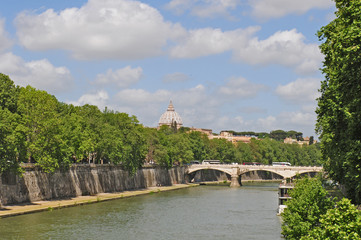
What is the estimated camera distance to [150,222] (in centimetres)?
5859

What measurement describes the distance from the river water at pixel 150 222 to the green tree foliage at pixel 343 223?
1238 inches

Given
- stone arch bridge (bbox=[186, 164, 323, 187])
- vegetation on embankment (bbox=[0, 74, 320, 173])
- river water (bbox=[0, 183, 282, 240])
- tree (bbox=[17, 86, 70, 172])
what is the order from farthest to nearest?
stone arch bridge (bbox=[186, 164, 323, 187])
tree (bbox=[17, 86, 70, 172])
vegetation on embankment (bbox=[0, 74, 320, 173])
river water (bbox=[0, 183, 282, 240])

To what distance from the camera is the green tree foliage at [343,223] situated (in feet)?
60.1

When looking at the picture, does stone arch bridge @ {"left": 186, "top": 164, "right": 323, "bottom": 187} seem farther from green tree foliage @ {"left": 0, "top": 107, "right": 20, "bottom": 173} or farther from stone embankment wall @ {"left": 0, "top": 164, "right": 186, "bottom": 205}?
green tree foliage @ {"left": 0, "top": 107, "right": 20, "bottom": 173}

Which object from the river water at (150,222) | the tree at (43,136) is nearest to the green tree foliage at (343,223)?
the river water at (150,222)

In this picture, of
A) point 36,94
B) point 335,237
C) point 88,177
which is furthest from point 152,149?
point 335,237

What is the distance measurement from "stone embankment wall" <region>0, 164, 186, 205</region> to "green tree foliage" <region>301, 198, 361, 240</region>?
50.8 meters

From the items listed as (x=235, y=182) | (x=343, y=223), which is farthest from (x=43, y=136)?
(x=235, y=182)

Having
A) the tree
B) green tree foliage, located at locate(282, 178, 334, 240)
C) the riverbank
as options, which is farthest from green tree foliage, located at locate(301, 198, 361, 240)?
the tree

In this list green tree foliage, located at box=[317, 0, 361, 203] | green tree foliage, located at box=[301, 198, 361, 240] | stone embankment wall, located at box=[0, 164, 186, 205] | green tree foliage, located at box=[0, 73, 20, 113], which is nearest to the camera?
green tree foliage, located at box=[301, 198, 361, 240]

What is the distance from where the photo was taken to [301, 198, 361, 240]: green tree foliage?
60.1 feet

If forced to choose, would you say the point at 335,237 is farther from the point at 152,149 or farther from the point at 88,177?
the point at 152,149

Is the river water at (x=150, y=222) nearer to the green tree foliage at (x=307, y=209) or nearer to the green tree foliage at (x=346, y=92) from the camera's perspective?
the green tree foliage at (x=307, y=209)

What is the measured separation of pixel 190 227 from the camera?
5616 centimetres
